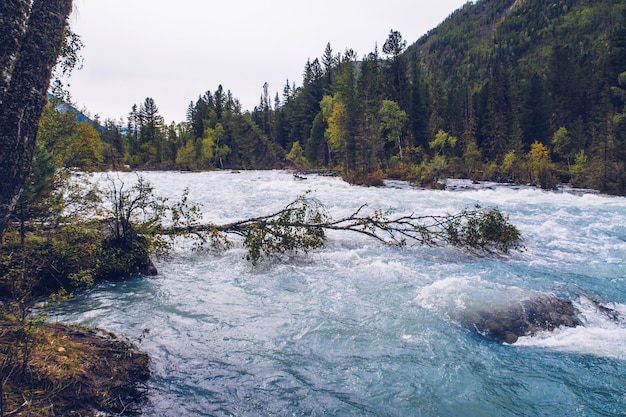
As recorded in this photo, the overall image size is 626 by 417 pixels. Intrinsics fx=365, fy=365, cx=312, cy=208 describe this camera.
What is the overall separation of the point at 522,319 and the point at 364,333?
9.53 ft

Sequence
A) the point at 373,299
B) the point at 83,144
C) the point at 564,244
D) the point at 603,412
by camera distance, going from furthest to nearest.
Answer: the point at 83,144
the point at 564,244
the point at 373,299
the point at 603,412

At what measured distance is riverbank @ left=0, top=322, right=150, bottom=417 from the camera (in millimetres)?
3289

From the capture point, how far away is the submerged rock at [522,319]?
20.8 ft

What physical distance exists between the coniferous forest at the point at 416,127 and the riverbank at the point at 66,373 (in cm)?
1000

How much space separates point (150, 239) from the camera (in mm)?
9109

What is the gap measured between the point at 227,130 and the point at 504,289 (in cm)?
7880

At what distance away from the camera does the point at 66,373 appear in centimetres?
368

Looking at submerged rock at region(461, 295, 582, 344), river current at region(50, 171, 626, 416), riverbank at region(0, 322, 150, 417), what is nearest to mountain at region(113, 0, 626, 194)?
river current at region(50, 171, 626, 416)

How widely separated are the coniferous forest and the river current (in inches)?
297

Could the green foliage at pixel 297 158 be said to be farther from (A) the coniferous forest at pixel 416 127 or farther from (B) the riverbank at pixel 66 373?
(B) the riverbank at pixel 66 373

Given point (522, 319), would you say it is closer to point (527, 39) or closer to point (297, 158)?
point (297, 158)

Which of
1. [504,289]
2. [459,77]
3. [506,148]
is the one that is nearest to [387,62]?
[506,148]

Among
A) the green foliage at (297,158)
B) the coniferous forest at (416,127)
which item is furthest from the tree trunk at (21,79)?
the green foliage at (297,158)

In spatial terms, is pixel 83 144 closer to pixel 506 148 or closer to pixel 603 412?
pixel 603 412
